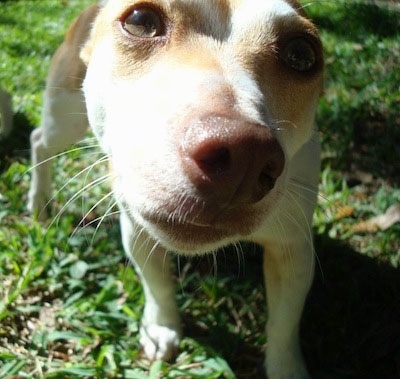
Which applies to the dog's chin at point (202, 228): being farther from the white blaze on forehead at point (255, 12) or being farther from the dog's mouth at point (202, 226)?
the white blaze on forehead at point (255, 12)

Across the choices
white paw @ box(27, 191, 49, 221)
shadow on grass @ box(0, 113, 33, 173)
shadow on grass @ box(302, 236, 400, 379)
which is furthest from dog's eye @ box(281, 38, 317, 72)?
shadow on grass @ box(0, 113, 33, 173)

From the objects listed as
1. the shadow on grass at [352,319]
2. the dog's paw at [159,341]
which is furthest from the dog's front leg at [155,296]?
the shadow on grass at [352,319]

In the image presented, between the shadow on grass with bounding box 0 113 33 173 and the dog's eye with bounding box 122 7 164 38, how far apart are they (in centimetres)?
291

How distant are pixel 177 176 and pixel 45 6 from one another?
9.17 m

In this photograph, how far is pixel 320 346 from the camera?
332cm

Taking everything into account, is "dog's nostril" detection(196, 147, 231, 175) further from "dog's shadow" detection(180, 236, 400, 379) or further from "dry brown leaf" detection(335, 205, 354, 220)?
"dry brown leaf" detection(335, 205, 354, 220)

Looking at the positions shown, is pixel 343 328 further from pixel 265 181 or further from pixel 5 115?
pixel 5 115

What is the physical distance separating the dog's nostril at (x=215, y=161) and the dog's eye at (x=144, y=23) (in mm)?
864

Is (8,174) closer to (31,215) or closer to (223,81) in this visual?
(31,215)

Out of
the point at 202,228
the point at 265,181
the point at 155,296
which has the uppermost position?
the point at 265,181

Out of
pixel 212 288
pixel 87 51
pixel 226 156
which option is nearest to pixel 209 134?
pixel 226 156

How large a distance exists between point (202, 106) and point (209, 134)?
188mm

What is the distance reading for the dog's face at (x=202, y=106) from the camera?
169cm

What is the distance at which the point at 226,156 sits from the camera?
1.62 meters
